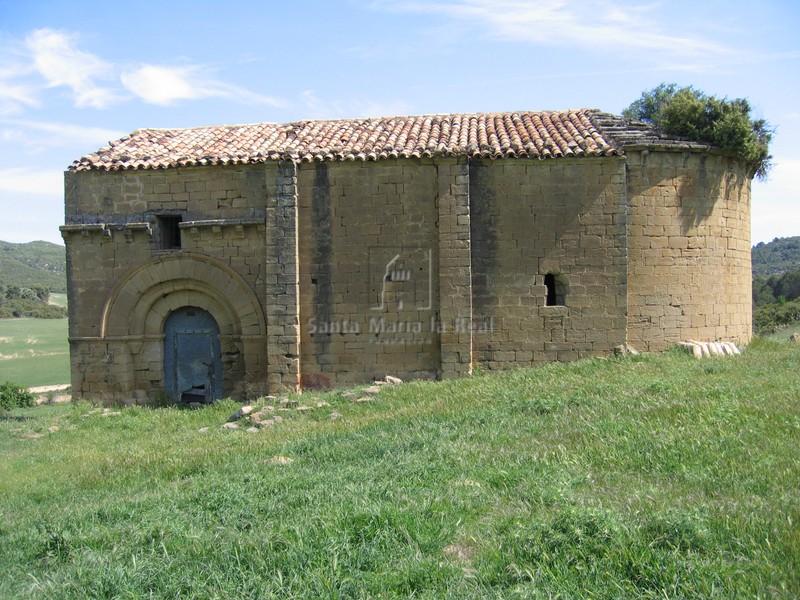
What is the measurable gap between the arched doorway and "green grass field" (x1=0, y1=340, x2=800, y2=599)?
171 inches

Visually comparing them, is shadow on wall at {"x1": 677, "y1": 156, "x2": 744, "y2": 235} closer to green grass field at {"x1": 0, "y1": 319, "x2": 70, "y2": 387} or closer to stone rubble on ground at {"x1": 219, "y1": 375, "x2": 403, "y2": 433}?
stone rubble on ground at {"x1": 219, "y1": 375, "x2": 403, "y2": 433}

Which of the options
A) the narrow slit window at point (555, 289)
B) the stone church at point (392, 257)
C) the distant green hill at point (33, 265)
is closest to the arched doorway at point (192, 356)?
the stone church at point (392, 257)

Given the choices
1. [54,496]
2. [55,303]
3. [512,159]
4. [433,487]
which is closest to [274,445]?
[54,496]

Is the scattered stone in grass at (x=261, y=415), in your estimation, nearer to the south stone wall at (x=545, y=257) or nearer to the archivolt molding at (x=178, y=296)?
the archivolt molding at (x=178, y=296)

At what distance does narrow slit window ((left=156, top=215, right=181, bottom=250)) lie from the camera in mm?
14034

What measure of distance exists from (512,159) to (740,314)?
19.4ft

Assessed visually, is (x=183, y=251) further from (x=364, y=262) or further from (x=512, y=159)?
(x=512, y=159)

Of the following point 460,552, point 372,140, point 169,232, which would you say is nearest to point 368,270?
point 372,140

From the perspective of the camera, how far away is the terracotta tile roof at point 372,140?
516 inches

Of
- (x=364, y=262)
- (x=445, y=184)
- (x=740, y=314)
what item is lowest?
(x=740, y=314)

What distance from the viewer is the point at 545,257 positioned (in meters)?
13.1

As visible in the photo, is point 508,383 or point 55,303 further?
point 55,303

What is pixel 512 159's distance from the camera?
511 inches

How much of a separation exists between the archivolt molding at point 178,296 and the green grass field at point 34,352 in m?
16.8
